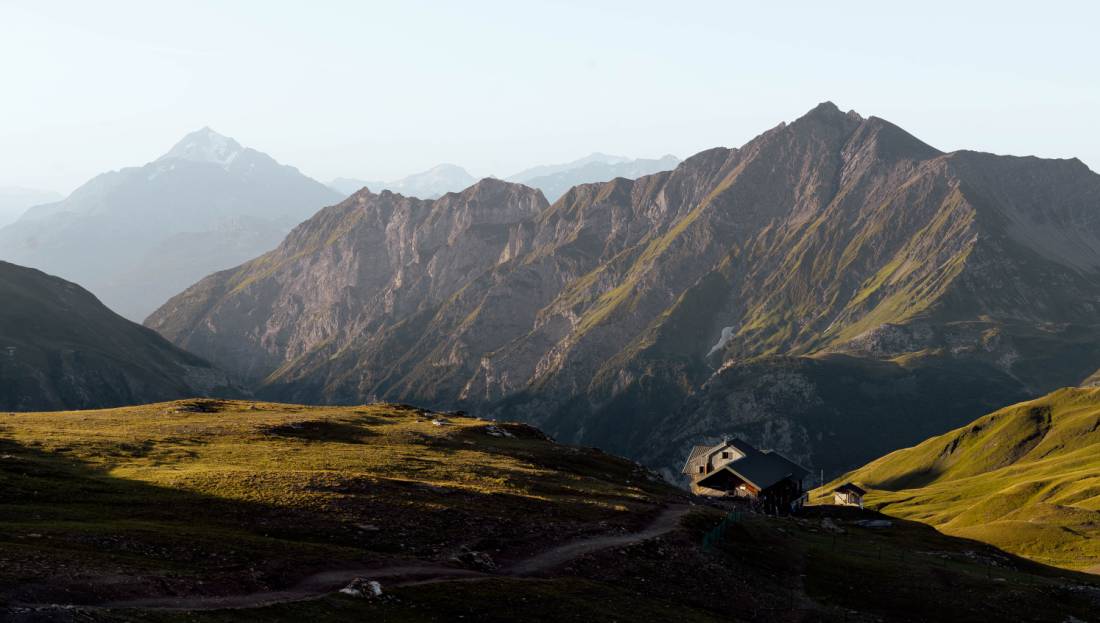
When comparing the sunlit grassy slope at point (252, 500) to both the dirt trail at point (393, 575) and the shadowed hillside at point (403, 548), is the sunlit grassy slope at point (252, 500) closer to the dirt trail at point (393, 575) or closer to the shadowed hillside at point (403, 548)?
the shadowed hillside at point (403, 548)

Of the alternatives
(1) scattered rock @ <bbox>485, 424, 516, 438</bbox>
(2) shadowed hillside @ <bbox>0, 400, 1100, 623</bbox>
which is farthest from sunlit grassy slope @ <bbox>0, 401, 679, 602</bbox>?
(1) scattered rock @ <bbox>485, 424, 516, 438</bbox>

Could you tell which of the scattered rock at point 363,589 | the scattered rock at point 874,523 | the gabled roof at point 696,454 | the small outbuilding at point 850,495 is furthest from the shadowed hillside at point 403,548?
the small outbuilding at point 850,495

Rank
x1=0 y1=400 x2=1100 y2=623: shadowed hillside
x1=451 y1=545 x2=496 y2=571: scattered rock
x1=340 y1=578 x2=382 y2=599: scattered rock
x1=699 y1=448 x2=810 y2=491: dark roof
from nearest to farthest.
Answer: x1=0 y1=400 x2=1100 y2=623: shadowed hillside → x1=340 y1=578 x2=382 y2=599: scattered rock → x1=451 y1=545 x2=496 y2=571: scattered rock → x1=699 y1=448 x2=810 y2=491: dark roof

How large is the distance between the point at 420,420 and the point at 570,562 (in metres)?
93.4

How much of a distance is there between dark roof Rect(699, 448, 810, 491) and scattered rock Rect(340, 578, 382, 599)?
89420 mm

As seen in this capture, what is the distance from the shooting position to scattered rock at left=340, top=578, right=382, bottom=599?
161 ft

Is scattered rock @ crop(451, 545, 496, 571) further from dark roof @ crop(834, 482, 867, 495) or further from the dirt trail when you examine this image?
dark roof @ crop(834, 482, 867, 495)

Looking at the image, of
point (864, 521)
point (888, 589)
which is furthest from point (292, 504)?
point (864, 521)

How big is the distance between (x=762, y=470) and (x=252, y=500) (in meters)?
87.4

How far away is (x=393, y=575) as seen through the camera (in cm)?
5438

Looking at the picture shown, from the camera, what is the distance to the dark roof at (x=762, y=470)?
131 m

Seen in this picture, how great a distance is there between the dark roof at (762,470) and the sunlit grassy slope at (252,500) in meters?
14.1

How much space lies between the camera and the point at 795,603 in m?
68.2

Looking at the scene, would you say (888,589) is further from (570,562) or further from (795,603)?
(570,562)
